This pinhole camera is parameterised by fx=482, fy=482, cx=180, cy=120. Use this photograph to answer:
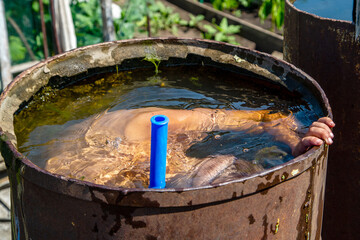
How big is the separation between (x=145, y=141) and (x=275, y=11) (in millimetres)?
3940

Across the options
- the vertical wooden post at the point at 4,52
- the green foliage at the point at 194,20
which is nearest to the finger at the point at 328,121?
the vertical wooden post at the point at 4,52

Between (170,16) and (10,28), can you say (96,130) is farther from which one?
(170,16)

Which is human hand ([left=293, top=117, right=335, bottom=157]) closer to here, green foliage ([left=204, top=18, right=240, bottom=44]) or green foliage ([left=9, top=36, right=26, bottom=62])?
green foliage ([left=9, top=36, right=26, bottom=62])

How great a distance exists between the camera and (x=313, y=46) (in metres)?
2.17

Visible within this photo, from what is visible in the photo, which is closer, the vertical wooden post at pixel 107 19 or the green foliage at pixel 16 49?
the green foliage at pixel 16 49

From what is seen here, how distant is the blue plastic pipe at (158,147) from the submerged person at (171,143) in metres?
0.22

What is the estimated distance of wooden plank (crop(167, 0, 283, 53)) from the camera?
5074mm

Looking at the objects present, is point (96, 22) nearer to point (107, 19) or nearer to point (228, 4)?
point (107, 19)

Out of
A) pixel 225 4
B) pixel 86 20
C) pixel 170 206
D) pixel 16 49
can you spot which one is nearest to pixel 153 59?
pixel 170 206

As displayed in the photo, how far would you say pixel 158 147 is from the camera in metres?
1.35

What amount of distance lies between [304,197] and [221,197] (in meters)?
0.33

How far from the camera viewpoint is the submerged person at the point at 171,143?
1.71m

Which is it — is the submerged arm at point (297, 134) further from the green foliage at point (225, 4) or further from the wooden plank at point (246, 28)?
the green foliage at point (225, 4)

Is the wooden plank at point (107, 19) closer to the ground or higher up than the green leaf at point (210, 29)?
higher up
